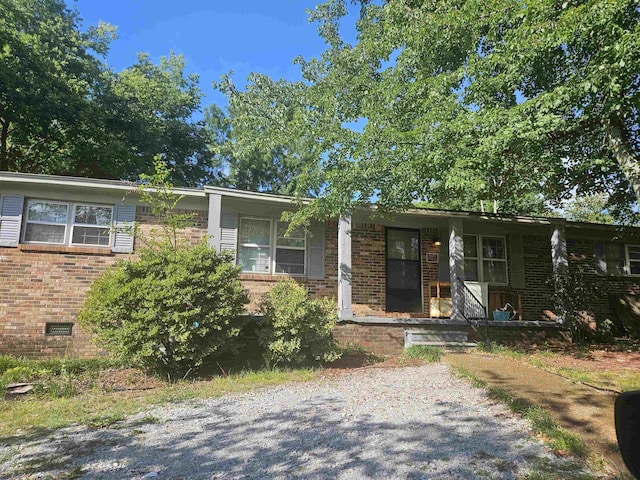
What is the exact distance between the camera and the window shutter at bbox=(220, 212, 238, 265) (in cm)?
970

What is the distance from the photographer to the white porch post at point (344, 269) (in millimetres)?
9305

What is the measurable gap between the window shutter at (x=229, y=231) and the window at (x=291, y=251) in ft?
3.67

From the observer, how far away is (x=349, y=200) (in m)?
8.49

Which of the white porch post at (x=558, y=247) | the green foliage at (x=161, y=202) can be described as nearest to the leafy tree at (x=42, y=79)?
the green foliage at (x=161, y=202)

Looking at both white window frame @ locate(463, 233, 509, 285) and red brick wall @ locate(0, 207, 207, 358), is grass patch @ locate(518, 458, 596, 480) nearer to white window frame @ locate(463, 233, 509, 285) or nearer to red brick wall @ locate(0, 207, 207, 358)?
red brick wall @ locate(0, 207, 207, 358)

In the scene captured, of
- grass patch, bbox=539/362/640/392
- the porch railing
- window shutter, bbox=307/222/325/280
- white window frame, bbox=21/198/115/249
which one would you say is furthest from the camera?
window shutter, bbox=307/222/325/280

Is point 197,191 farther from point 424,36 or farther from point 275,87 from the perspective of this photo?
point 275,87

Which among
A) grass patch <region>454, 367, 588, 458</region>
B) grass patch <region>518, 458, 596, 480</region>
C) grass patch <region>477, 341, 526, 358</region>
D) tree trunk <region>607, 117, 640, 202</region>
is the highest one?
tree trunk <region>607, 117, 640, 202</region>

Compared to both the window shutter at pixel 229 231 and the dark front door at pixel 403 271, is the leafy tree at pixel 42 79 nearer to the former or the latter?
the window shutter at pixel 229 231

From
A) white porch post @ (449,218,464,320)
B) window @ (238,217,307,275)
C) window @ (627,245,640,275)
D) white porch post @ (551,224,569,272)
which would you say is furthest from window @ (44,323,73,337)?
window @ (627,245,640,275)

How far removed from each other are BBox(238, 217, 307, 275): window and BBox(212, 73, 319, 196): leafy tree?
1.26m

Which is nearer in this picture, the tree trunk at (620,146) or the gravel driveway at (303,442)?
the gravel driveway at (303,442)

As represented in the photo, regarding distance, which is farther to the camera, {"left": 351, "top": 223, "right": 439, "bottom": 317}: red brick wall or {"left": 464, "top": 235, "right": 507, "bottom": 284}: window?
{"left": 464, "top": 235, "right": 507, "bottom": 284}: window

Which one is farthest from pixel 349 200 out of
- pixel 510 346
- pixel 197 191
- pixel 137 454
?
pixel 137 454
